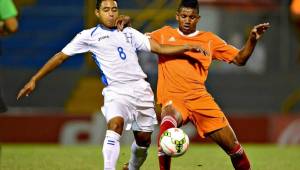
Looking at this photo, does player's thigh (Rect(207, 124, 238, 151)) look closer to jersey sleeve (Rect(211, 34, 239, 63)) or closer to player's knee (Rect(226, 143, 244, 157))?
player's knee (Rect(226, 143, 244, 157))

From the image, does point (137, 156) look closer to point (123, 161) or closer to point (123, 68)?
point (123, 68)

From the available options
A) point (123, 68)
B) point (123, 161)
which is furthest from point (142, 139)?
point (123, 161)

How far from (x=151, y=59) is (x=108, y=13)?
10.4 m

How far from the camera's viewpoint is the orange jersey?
24.2 feet

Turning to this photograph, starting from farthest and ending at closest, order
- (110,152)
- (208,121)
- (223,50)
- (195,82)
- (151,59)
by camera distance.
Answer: (151,59) < (223,50) < (195,82) < (208,121) < (110,152)

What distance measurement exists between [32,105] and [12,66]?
1147 mm

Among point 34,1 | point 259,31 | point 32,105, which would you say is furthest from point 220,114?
point 34,1

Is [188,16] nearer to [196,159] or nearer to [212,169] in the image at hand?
[212,169]

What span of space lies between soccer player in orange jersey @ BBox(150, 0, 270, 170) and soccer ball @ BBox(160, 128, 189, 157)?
25 centimetres

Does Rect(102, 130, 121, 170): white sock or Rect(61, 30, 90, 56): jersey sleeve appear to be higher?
Rect(61, 30, 90, 56): jersey sleeve

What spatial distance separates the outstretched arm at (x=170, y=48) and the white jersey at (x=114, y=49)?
54mm

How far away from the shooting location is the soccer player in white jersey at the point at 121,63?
23.2 ft

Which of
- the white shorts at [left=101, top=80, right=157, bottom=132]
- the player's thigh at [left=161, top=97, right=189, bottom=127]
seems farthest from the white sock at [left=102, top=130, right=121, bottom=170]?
the player's thigh at [left=161, top=97, right=189, bottom=127]

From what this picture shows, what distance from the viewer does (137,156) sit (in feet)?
24.2
